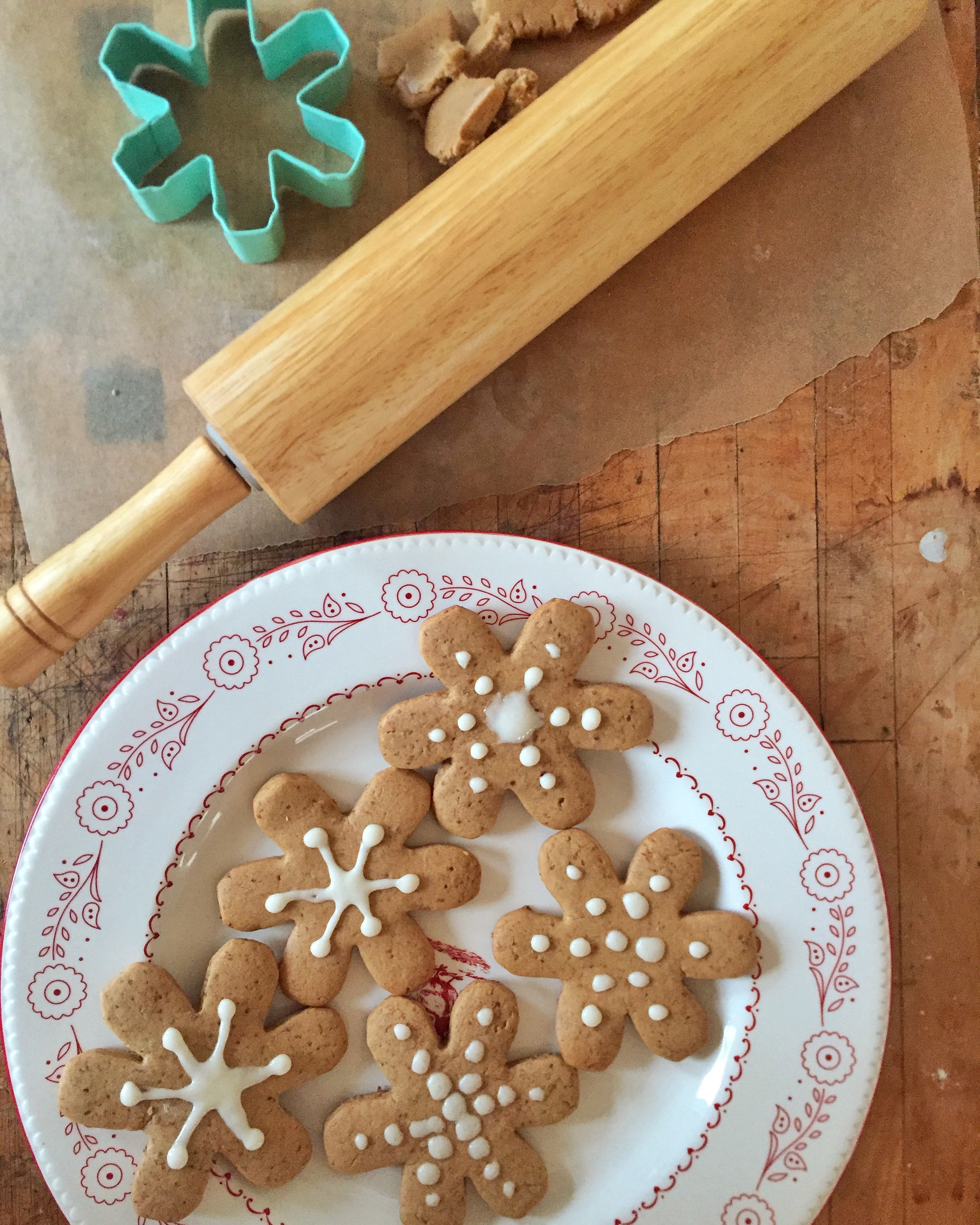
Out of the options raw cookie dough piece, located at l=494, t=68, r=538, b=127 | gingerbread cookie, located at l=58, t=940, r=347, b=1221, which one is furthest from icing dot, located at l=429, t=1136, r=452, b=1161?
raw cookie dough piece, located at l=494, t=68, r=538, b=127

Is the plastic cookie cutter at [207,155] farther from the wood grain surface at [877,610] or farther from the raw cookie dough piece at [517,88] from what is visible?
the wood grain surface at [877,610]

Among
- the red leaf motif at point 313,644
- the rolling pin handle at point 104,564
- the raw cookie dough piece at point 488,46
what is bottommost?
the red leaf motif at point 313,644

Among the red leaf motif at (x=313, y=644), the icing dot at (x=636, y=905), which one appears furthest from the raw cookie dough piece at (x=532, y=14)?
the icing dot at (x=636, y=905)

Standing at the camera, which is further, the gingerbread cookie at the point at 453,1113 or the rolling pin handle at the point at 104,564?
the gingerbread cookie at the point at 453,1113

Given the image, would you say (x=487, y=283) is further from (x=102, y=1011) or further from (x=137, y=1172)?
(x=137, y=1172)

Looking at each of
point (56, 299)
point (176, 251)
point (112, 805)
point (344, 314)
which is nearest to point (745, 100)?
point (344, 314)

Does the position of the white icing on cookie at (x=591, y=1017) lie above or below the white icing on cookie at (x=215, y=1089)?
below
